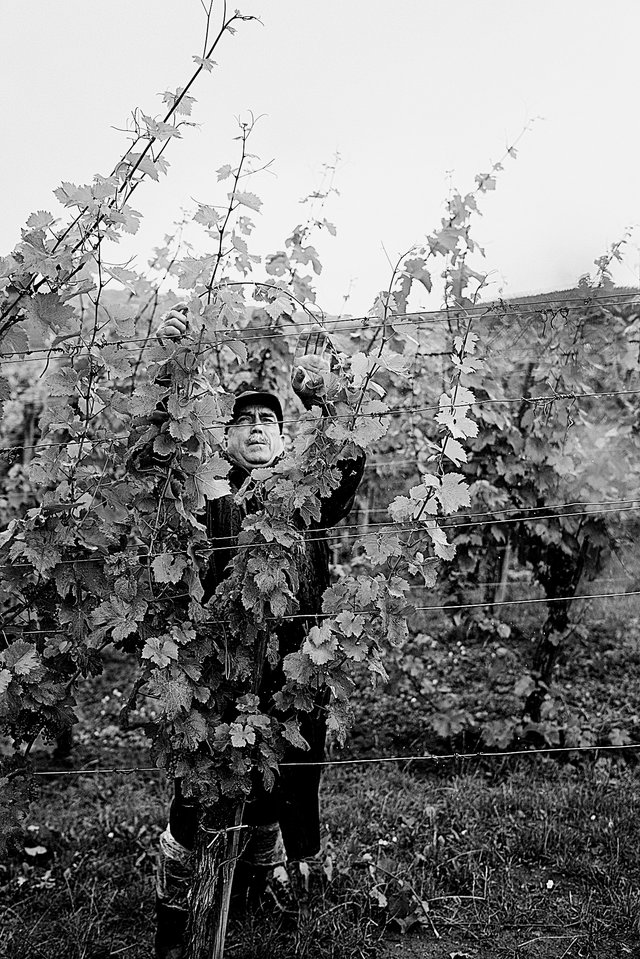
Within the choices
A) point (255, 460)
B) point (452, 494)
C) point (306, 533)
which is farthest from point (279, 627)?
point (452, 494)

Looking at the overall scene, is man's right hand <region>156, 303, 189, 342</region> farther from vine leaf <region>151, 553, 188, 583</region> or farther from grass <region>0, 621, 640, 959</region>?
grass <region>0, 621, 640, 959</region>

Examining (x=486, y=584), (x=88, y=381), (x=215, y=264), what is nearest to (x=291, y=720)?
(x=88, y=381)

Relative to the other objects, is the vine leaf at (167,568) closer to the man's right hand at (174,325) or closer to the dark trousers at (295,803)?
the man's right hand at (174,325)

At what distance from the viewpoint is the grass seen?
2.86m

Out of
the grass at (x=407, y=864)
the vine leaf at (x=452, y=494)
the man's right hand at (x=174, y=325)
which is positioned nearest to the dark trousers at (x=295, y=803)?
the grass at (x=407, y=864)

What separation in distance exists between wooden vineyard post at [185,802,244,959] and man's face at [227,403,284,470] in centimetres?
94

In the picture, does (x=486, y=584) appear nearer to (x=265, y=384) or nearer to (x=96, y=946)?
(x=265, y=384)

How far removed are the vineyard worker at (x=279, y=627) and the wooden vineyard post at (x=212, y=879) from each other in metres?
0.15

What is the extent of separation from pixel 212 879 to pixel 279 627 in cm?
68

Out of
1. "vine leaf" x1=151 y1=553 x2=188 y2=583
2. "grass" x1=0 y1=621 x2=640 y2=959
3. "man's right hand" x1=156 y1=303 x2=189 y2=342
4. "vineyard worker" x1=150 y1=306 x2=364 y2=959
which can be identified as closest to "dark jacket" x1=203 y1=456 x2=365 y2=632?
"vineyard worker" x1=150 y1=306 x2=364 y2=959

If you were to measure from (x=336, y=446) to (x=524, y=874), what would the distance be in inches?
79.7

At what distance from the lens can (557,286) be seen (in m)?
3.52

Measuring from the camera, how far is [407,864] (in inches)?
130

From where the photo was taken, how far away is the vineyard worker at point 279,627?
2.56m
